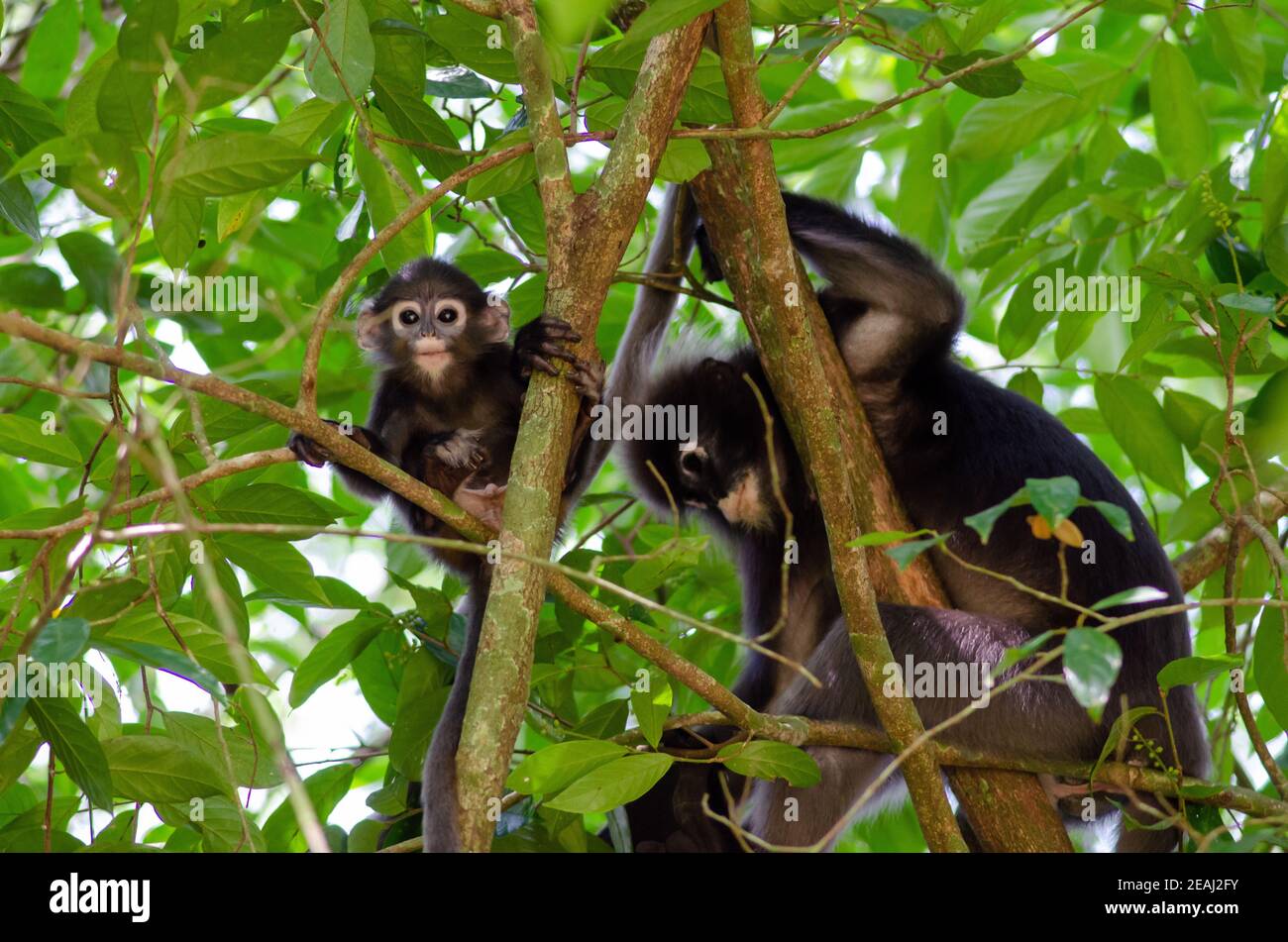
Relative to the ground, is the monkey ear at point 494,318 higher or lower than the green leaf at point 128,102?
higher

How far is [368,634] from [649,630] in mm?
885

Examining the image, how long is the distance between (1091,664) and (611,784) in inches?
47.8

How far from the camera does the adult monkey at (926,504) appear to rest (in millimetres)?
3992

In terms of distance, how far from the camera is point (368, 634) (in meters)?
3.77

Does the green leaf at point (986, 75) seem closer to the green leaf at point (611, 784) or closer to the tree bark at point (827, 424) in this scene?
the tree bark at point (827, 424)

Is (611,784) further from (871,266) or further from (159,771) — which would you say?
(871,266)

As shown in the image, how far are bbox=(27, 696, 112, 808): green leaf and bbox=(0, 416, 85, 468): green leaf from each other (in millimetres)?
735

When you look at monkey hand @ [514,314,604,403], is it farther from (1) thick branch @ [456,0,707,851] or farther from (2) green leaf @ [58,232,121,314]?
(2) green leaf @ [58,232,121,314]

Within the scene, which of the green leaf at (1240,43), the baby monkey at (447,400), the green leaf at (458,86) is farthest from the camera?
the baby monkey at (447,400)

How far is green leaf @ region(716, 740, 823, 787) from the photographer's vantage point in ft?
9.64

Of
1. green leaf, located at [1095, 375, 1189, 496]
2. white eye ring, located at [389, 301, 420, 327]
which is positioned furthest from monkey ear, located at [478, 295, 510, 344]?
green leaf, located at [1095, 375, 1189, 496]

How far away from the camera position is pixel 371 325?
456cm

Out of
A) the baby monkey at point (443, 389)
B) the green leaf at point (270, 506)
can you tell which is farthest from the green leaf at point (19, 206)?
the baby monkey at point (443, 389)
